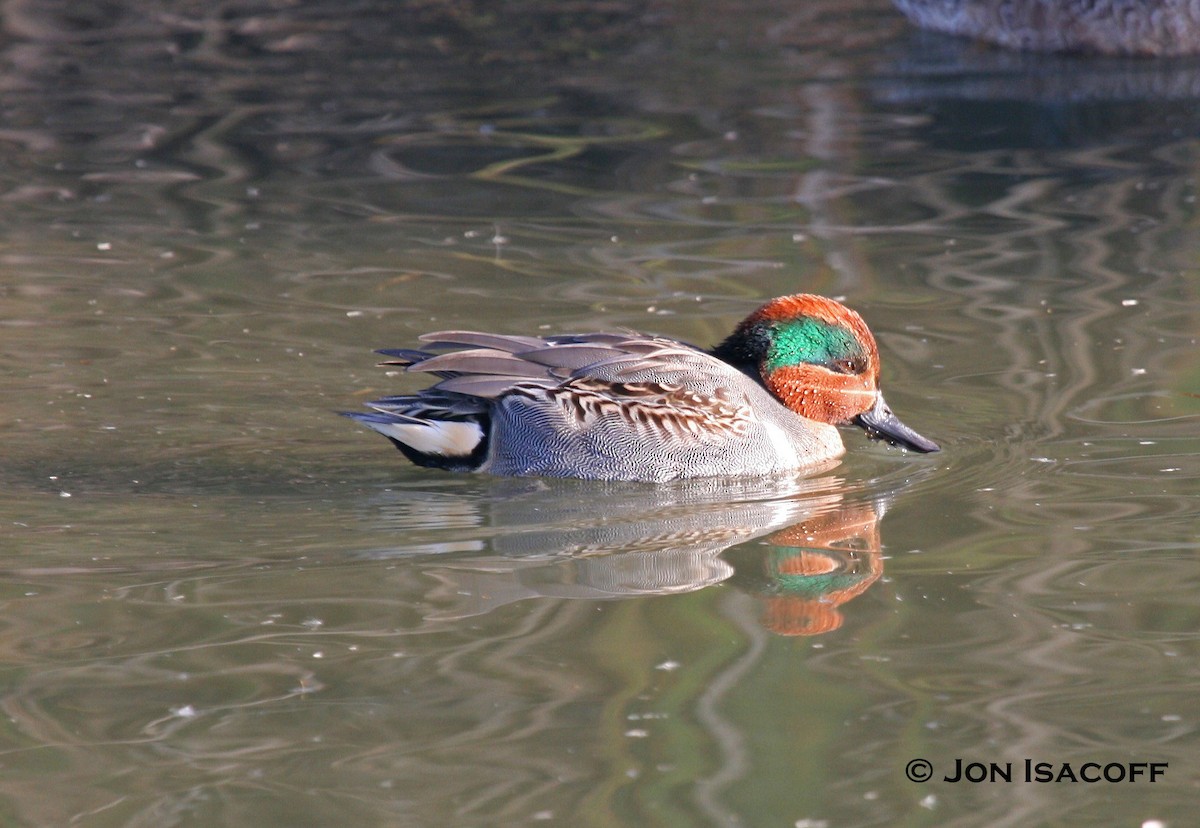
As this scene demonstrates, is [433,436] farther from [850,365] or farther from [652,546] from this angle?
[850,365]

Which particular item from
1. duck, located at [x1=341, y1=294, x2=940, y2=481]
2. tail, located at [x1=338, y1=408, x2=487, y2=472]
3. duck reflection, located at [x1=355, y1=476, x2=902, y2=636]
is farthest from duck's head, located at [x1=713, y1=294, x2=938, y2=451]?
tail, located at [x1=338, y1=408, x2=487, y2=472]

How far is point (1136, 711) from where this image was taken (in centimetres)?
474

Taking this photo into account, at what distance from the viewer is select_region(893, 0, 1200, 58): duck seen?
46.4 ft

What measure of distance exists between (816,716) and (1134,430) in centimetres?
292

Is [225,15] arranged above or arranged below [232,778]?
above

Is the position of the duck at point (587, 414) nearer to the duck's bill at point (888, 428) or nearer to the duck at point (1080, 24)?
the duck's bill at point (888, 428)

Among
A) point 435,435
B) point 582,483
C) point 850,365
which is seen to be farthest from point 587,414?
point 850,365

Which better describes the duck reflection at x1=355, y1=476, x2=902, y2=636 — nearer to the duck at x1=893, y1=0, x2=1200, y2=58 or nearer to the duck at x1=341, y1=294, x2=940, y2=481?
the duck at x1=341, y1=294, x2=940, y2=481

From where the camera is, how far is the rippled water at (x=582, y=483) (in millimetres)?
4531

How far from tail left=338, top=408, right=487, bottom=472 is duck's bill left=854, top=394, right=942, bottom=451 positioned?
1.52 m

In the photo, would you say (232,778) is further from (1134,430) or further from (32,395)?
(1134,430)

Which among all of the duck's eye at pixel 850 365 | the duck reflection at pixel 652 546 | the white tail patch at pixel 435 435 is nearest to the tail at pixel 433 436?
the white tail patch at pixel 435 435

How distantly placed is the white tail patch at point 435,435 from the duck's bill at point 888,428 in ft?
5.09

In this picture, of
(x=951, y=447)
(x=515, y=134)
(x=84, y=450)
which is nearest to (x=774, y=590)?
(x=951, y=447)
